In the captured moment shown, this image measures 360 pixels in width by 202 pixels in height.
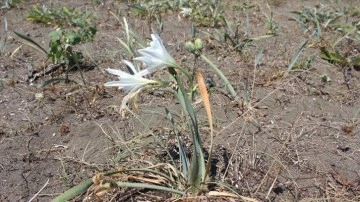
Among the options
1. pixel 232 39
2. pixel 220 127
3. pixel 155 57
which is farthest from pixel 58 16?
pixel 155 57

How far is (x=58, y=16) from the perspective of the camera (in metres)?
3.47

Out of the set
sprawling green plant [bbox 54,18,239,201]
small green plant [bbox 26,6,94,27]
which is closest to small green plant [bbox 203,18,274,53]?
small green plant [bbox 26,6,94,27]

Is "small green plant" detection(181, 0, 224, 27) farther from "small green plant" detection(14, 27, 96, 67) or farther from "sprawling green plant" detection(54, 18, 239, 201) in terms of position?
"sprawling green plant" detection(54, 18, 239, 201)

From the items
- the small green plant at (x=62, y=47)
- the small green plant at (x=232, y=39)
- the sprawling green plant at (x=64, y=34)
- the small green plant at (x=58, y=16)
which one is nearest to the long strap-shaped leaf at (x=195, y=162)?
the sprawling green plant at (x=64, y=34)

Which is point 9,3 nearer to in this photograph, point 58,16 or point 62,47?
point 58,16

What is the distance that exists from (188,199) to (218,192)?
11 cm

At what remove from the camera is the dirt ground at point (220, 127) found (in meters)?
1.82

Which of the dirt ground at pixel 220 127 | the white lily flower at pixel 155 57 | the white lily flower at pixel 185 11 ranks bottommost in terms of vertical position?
the dirt ground at pixel 220 127

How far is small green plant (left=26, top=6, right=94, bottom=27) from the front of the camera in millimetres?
3465

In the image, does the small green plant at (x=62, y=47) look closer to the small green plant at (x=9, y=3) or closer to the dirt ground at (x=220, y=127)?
the dirt ground at (x=220, y=127)

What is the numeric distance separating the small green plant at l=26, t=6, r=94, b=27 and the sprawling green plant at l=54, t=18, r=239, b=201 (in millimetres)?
1952

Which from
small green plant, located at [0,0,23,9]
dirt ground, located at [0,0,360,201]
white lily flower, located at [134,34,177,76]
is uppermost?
white lily flower, located at [134,34,177,76]

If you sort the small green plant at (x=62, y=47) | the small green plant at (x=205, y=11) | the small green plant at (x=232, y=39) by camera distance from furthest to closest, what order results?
the small green plant at (x=205, y=11) < the small green plant at (x=232, y=39) < the small green plant at (x=62, y=47)

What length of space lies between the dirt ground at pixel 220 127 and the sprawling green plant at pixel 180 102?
12 cm
